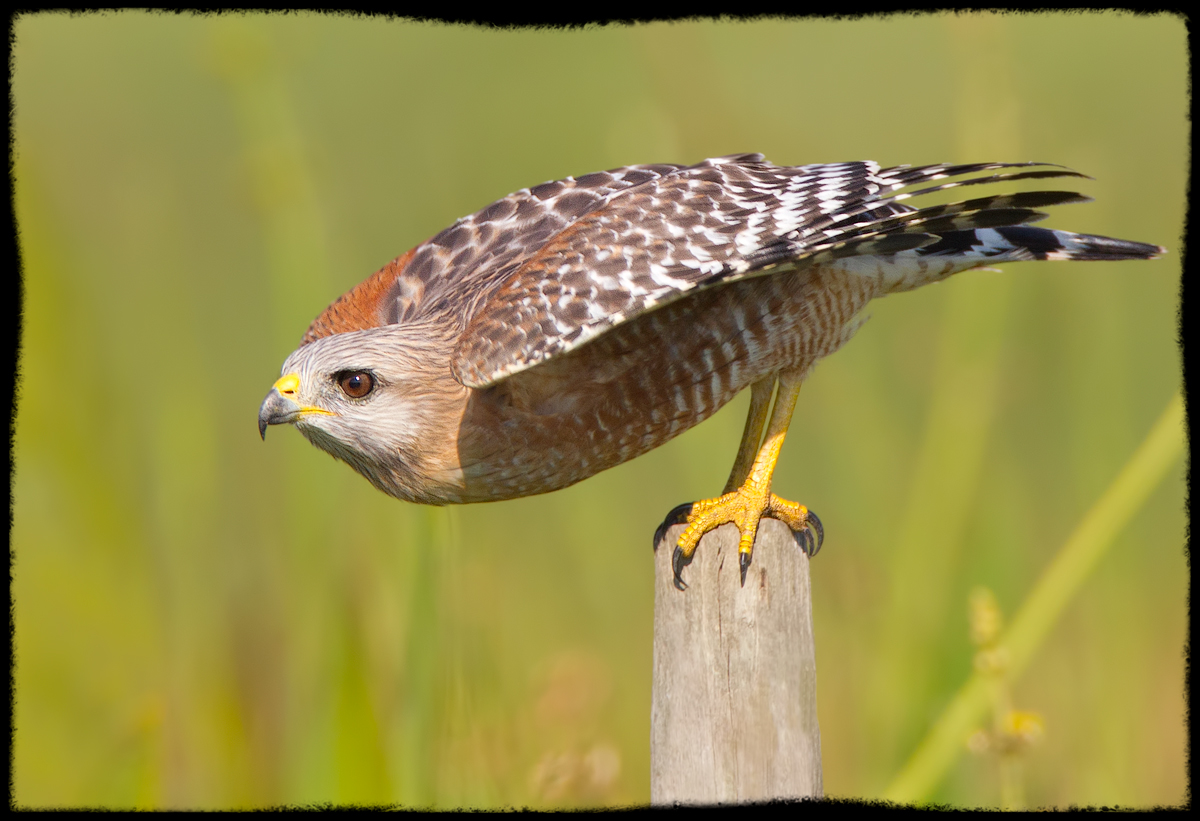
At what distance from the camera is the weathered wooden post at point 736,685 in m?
3.14

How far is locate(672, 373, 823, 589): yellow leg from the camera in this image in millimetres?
3486

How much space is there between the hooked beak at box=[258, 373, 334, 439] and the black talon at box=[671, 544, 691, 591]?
1.28 metres

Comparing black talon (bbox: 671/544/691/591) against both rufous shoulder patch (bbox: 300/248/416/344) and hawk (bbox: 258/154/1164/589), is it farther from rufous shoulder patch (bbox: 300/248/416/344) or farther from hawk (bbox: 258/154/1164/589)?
rufous shoulder patch (bbox: 300/248/416/344)

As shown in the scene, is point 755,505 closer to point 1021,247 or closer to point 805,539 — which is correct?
point 805,539

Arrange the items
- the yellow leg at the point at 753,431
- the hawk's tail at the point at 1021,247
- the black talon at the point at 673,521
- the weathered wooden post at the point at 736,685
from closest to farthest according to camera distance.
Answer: the weathered wooden post at the point at 736,685 < the black talon at the point at 673,521 < the hawk's tail at the point at 1021,247 < the yellow leg at the point at 753,431

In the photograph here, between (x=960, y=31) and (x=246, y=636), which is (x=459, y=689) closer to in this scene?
(x=246, y=636)

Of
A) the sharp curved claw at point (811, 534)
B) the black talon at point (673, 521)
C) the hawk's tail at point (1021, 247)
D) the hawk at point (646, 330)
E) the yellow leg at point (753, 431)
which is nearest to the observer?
the hawk at point (646, 330)

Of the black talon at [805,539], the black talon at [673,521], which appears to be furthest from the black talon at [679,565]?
the black talon at [805,539]

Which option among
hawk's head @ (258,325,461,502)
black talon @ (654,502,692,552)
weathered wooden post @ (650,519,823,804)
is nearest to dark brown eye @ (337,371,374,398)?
hawk's head @ (258,325,461,502)

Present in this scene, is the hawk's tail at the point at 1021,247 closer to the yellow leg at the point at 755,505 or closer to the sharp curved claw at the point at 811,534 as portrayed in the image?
the yellow leg at the point at 755,505

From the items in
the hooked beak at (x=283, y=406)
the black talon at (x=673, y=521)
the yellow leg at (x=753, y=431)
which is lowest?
the black talon at (x=673, y=521)

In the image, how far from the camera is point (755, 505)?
3830 millimetres

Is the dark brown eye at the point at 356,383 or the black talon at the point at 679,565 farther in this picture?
the dark brown eye at the point at 356,383

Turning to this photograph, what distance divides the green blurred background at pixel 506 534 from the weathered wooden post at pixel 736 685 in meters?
0.88
